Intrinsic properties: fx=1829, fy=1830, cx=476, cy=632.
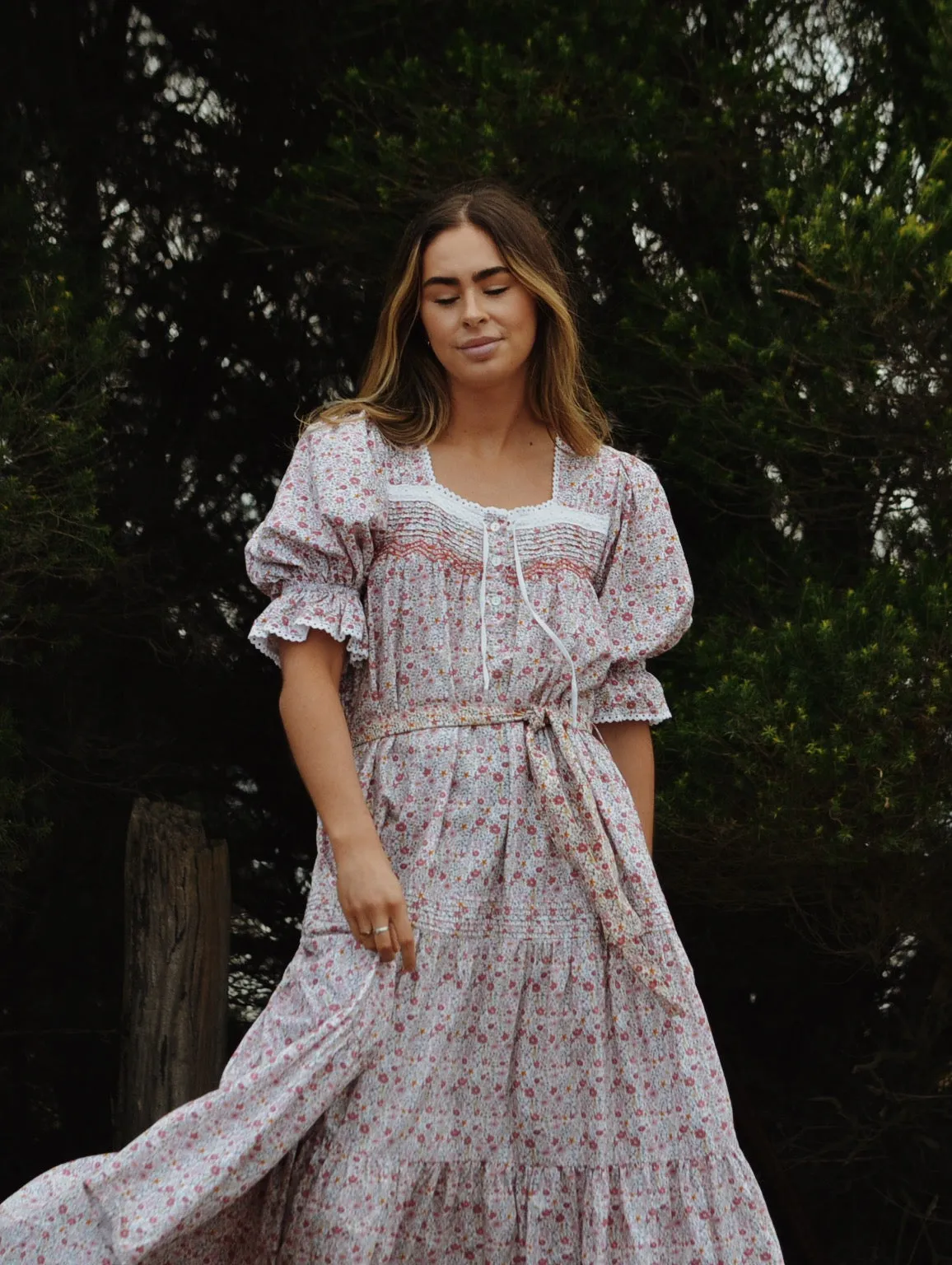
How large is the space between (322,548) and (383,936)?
0.52m

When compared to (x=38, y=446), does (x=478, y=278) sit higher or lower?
lower

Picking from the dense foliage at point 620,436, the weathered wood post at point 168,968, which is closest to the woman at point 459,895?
the dense foliage at point 620,436

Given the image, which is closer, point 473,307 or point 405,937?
point 405,937

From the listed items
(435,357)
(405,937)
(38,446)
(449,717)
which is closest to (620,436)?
(38,446)

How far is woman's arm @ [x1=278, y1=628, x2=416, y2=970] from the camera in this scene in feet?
7.52

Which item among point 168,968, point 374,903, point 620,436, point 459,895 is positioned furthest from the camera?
point 620,436

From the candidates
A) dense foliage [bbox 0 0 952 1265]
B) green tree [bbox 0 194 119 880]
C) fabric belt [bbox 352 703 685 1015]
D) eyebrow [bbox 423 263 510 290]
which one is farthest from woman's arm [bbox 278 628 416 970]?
green tree [bbox 0 194 119 880]

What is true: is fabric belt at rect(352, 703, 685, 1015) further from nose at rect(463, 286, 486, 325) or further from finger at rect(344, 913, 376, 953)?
nose at rect(463, 286, 486, 325)

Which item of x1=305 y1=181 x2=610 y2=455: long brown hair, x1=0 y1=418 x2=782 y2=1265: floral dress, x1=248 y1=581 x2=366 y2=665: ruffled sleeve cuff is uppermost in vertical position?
x1=305 y1=181 x2=610 y2=455: long brown hair

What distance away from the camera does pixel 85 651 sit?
4.84 metres

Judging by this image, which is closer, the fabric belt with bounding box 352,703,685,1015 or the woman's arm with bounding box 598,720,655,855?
the fabric belt with bounding box 352,703,685,1015

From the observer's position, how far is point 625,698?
8.87 ft

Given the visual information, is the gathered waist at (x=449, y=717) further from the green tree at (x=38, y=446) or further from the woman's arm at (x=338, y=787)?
the green tree at (x=38, y=446)

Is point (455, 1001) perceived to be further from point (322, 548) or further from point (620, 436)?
point (620, 436)
